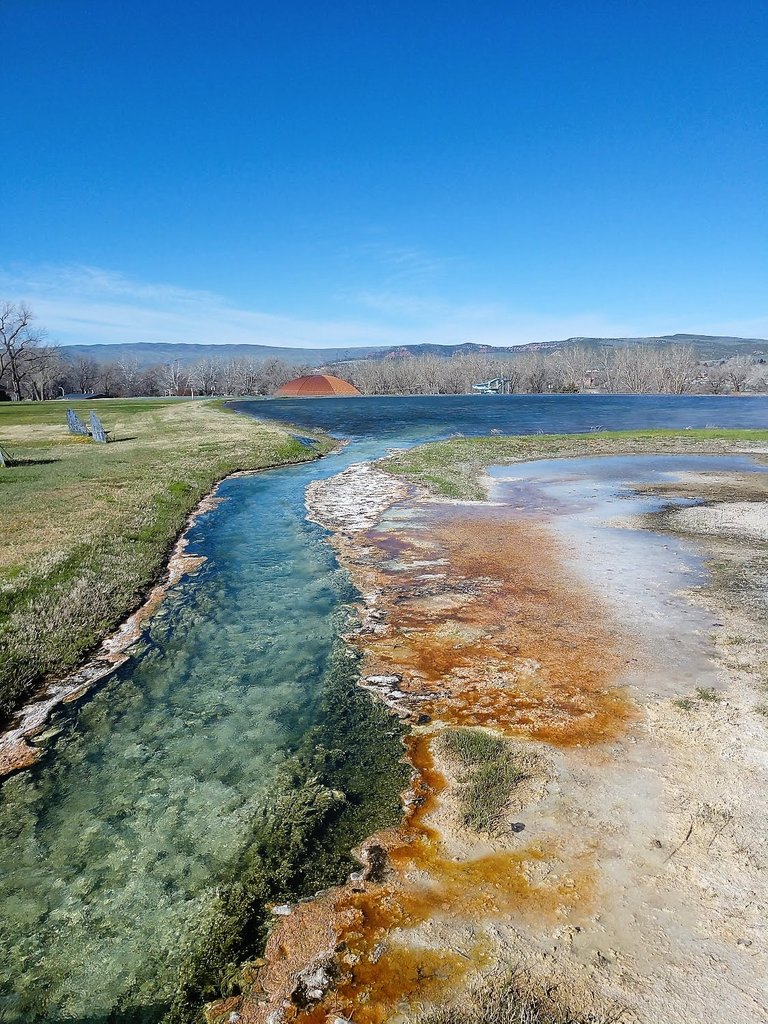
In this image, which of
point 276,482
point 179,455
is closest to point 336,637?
point 276,482

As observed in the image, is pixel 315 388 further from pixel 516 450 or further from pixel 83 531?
pixel 83 531

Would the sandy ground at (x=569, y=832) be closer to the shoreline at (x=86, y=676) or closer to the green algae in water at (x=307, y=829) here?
the green algae in water at (x=307, y=829)

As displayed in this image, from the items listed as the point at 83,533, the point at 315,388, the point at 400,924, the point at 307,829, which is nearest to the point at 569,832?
the point at 400,924

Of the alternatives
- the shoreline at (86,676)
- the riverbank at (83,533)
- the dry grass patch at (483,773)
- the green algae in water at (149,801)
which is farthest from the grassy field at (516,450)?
the dry grass patch at (483,773)

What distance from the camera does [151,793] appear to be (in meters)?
5.43

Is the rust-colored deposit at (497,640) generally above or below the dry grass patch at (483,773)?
above

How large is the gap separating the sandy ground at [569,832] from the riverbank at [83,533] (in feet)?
14.2

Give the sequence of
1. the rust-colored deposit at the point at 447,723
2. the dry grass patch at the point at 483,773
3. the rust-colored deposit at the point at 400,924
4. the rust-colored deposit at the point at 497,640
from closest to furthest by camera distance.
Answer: the rust-colored deposit at the point at 400,924, the rust-colored deposit at the point at 447,723, the dry grass patch at the point at 483,773, the rust-colored deposit at the point at 497,640

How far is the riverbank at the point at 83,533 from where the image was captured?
8.12m

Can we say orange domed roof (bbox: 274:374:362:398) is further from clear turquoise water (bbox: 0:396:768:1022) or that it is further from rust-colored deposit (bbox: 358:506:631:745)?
clear turquoise water (bbox: 0:396:768:1022)

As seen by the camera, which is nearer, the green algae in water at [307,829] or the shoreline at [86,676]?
the green algae in water at [307,829]

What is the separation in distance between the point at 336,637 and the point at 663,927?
18.3ft

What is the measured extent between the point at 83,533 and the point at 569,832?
38.2 ft

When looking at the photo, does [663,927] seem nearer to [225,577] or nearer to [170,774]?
[170,774]
